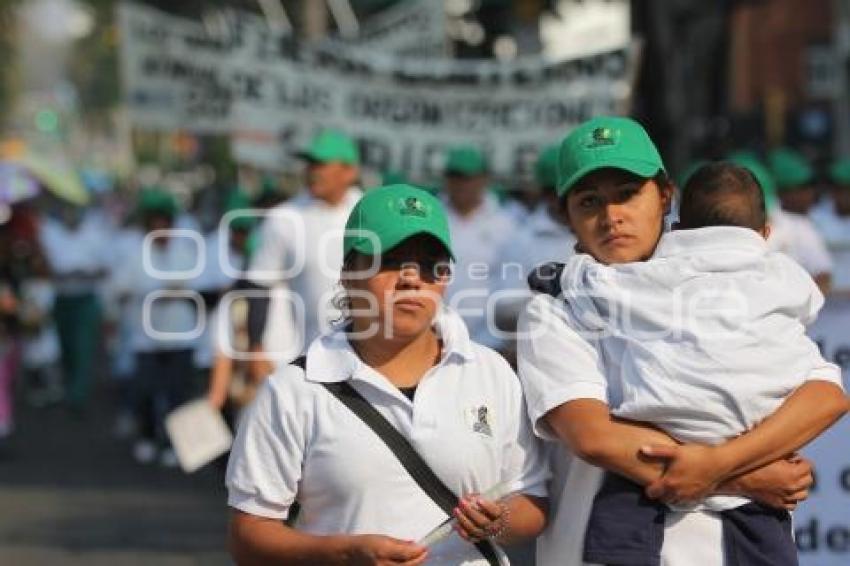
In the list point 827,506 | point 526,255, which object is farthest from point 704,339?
point 526,255

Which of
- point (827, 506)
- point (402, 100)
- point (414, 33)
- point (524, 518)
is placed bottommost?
point (827, 506)

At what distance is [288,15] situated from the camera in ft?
140

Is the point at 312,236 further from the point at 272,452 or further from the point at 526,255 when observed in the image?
the point at 272,452

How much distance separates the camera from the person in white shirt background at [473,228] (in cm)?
995

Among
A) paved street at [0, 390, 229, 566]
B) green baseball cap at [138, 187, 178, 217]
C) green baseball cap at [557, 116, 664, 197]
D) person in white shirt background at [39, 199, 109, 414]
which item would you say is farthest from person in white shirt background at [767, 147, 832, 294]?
person in white shirt background at [39, 199, 109, 414]

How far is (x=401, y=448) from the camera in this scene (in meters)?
4.02

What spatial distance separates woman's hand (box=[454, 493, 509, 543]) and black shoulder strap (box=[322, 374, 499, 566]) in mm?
100

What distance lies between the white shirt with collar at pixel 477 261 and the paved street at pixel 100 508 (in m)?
1.67

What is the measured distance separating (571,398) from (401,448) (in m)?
0.37

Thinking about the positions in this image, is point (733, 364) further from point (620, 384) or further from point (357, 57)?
point (357, 57)

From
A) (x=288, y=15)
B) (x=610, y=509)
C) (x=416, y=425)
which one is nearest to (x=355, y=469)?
(x=416, y=425)

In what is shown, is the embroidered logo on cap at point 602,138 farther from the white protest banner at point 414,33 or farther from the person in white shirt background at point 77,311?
the person in white shirt background at point 77,311

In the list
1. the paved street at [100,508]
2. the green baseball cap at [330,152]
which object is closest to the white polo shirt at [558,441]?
the green baseball cap at [330,152]

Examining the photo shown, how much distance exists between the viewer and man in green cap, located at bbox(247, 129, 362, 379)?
8.65 meters
